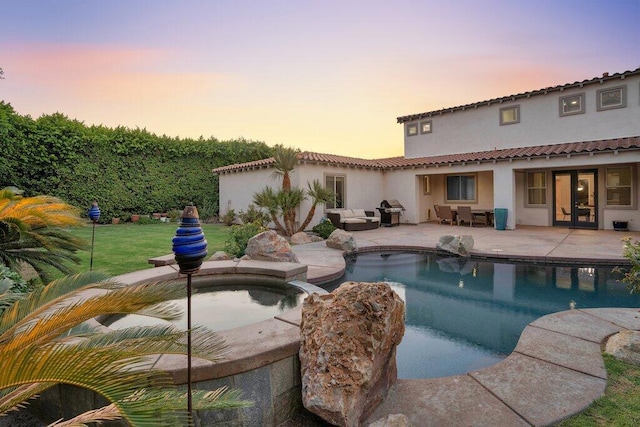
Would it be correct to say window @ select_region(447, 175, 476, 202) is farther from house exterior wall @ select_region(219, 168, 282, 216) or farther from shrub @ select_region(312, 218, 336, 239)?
house exterior wall @ select_region(219, 168, 282, 216)

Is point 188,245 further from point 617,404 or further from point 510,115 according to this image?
point 510,115

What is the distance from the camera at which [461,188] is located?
18766 mm

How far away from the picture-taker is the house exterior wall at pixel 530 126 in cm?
1377

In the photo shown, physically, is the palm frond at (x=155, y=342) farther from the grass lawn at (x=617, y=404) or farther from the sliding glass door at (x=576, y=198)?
the sliding glass door at (x=576, y=198)

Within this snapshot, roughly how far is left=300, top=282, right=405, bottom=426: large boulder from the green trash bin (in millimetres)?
13678

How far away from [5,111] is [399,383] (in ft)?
61.6

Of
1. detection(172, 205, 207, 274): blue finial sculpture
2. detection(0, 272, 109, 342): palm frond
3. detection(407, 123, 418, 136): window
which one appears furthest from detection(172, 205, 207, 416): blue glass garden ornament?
detection(407, 123, 418, 136): window

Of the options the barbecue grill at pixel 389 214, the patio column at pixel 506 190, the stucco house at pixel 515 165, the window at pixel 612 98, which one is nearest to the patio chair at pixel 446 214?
the stucco house at pixel 515 165

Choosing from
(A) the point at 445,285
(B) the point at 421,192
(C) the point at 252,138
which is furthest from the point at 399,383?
(C) the point at 252,138

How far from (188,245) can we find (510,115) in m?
18.6

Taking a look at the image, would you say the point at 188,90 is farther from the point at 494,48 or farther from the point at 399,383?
the point at 399,383

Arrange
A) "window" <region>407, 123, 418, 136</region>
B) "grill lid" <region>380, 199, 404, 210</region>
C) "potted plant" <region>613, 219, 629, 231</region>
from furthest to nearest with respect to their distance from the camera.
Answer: "window" <region>407, 123, 418, 136</region>
"grill lid" <region>380, 199, 404, 210</region>
"potted plant" <region>613, 219, 629, 231</region>

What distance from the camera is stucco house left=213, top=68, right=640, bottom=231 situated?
45.0 feet

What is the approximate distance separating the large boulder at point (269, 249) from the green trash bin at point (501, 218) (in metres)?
11.4
